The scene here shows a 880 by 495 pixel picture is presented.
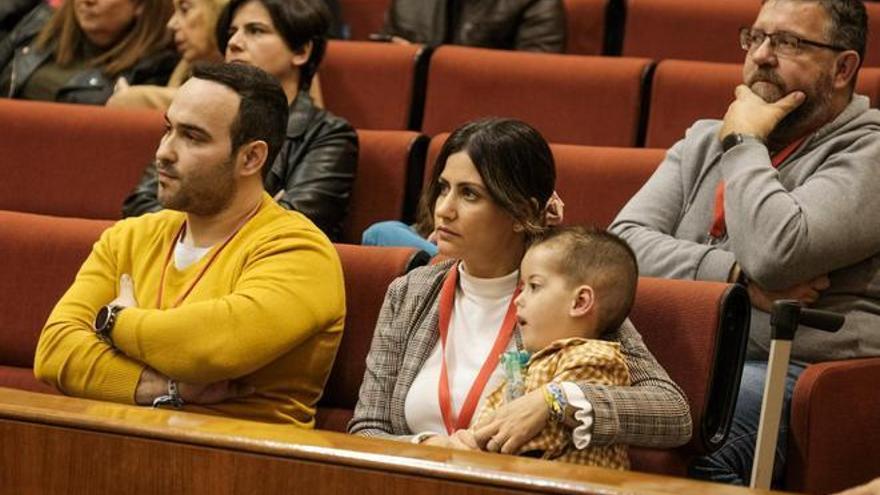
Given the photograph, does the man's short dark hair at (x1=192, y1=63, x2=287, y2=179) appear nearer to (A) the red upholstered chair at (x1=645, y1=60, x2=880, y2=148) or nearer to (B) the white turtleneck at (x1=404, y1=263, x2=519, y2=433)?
(B) the white turtleneck at (x1=404, y1=263, x2=519, y2=433)

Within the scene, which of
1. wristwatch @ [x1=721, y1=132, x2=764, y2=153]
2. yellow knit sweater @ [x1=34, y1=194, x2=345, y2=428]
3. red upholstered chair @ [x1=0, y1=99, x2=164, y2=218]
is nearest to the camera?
yellow knit sweater @ [x1=34, y1=194, x2=345, y2=428]

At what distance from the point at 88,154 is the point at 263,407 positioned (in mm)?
449

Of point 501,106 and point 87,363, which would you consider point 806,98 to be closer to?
point 501,106

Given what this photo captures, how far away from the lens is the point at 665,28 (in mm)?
1565

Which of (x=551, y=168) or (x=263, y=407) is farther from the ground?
(x=551, y=168)

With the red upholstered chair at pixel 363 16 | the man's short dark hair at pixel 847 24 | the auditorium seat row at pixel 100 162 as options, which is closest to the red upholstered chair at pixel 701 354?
the man's short dark hair at pixel 847 24

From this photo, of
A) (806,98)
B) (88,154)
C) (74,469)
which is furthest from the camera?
(88,154)

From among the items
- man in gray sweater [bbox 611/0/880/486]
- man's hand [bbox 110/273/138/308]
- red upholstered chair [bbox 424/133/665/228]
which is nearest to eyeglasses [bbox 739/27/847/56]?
man in gray sweater [bbox 611/0/880/486]

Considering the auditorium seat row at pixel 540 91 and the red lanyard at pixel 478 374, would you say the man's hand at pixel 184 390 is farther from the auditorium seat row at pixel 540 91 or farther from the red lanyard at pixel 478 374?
the auditorium seat row at pixel 540 91

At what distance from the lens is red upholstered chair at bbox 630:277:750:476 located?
0.91 m

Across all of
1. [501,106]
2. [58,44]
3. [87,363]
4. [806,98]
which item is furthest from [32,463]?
[58,44]

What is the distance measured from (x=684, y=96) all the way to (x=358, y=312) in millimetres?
453

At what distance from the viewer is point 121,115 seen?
134 cm

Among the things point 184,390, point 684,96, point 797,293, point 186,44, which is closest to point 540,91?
point 684,96
